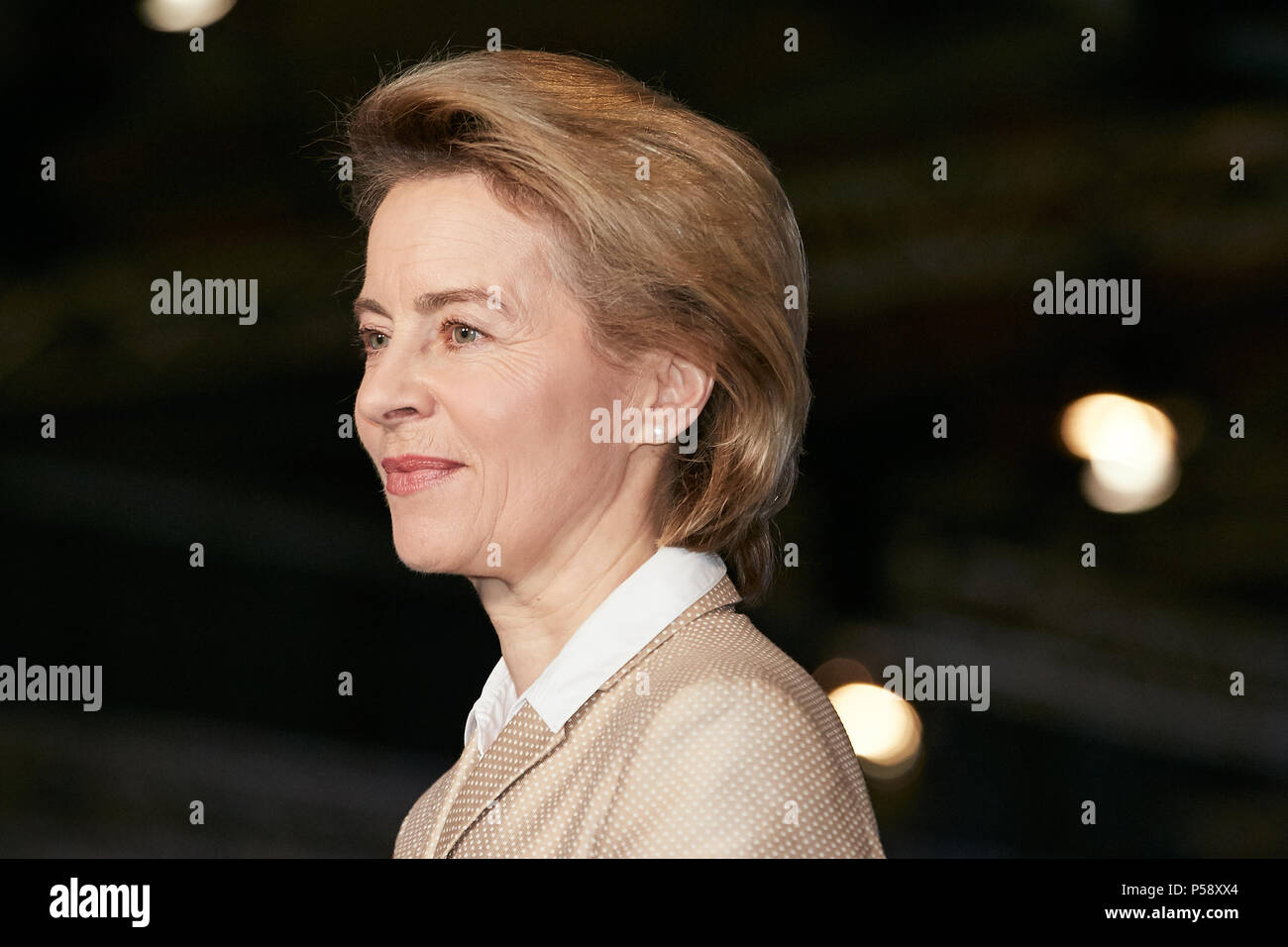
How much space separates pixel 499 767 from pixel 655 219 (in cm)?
62

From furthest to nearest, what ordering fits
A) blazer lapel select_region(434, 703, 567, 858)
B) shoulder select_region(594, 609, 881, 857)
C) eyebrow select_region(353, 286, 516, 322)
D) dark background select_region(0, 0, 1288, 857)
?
dark background select_region(0, 0, 1288, 857)
eyebrow select_region(353, 286, 516, 322)
blazer lapel select_region(434, 703, 567, 858)
shoulder select_region(594, 609, 881, 857)

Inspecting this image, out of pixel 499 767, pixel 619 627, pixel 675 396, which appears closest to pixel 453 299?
pixel 675 396

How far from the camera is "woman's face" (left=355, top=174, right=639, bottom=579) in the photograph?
1.55 metres

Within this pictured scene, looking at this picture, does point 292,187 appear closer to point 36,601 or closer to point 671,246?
point 36,601

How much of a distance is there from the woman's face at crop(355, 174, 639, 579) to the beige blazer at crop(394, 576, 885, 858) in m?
A: 0.20

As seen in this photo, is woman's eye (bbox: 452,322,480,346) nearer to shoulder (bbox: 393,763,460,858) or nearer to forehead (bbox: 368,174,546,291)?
forehead (bbox: 368,174,546,291)

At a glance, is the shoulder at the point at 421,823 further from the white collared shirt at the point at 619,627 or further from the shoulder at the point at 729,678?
the shoulder at the point at 729,678

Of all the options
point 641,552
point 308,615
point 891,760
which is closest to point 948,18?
point 891,760

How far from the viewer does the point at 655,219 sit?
1555 mm

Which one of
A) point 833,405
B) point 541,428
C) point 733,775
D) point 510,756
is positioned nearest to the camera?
point 733,775

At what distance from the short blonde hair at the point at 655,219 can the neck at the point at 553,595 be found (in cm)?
7

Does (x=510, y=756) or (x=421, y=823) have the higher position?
(x=510, y=756)

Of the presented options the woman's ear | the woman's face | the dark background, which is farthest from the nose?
the dark background

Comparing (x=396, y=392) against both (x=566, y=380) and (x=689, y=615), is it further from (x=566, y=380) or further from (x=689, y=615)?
(x=689, y=615)
